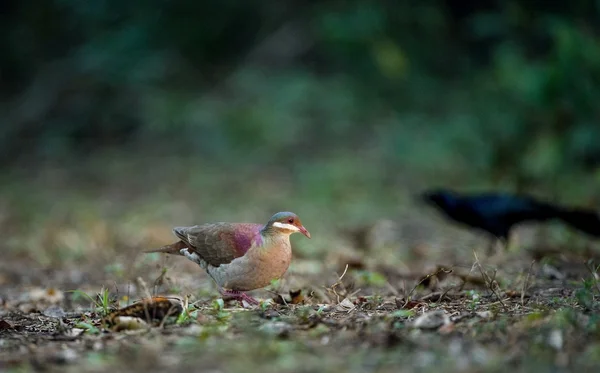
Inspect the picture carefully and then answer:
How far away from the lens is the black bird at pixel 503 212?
243 inches

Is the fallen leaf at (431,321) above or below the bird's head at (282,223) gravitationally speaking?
below

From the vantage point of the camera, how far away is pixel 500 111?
9.88 m

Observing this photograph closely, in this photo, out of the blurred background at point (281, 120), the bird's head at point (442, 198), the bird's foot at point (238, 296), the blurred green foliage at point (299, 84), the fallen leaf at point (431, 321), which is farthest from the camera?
the blurred green foliage at point (299, 84)

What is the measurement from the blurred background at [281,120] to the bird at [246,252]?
159 cm

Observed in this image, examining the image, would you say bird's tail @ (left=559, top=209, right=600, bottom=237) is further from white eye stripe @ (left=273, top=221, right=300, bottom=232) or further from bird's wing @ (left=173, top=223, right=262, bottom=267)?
bird's wing @ (left=173, top=223, right=262, bottom=267)

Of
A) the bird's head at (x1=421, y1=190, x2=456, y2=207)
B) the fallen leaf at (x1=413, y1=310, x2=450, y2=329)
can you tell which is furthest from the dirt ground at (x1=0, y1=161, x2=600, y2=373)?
the bird's head at (x1=421, y1=190, x2=456, y2=207)

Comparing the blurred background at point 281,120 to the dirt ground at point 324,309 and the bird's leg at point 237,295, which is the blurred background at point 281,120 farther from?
the bird's leg at point 237,295

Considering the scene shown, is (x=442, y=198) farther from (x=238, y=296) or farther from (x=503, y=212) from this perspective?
(x=238, y=296)

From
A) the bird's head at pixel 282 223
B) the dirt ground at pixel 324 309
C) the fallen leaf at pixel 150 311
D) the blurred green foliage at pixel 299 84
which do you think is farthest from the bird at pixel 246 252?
the blurred green foliage at pixel 299 84

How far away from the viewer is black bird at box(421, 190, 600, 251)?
20.2 feet

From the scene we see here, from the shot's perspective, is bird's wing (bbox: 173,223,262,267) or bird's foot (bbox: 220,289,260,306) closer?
bird's wing (bbox: 173,223,262,267)

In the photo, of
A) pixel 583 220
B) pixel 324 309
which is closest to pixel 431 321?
pixel 324 309

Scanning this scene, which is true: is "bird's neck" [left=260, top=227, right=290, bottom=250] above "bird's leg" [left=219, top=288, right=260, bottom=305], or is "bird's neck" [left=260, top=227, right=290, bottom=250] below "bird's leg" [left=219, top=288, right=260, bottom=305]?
above

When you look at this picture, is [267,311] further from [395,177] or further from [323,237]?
[395,177]
